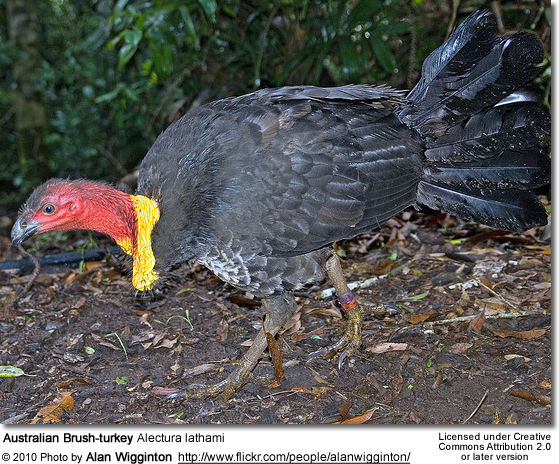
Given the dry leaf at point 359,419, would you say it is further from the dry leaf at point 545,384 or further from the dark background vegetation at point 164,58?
the dark background vegetation at point 164,58

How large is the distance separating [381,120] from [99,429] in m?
2.51

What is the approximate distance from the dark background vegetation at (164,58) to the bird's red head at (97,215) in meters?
2.27

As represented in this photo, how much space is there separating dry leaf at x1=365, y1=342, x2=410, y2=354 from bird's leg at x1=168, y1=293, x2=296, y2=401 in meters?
0.63

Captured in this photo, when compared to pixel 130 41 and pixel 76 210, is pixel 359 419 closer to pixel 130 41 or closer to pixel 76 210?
pixel 76 210

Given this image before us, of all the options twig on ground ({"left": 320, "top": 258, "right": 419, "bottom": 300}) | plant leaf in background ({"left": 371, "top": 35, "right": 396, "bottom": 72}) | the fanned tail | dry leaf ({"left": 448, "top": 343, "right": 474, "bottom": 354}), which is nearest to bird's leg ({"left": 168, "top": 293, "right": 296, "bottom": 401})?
twig on ground ({"left": 320, "top": 258, "right": 419, "bottom": 300})

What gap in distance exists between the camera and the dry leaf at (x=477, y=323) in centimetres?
419

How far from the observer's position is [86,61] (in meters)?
9.62

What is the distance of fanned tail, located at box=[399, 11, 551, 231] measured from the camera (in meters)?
3.74

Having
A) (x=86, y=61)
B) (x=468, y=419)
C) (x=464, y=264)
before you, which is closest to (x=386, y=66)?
(x=464, y=264)

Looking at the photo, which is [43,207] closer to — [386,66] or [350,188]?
[350,188]

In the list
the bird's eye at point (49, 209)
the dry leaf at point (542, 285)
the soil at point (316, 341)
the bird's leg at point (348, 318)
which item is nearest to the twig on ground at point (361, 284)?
the soil at point (316, 341)

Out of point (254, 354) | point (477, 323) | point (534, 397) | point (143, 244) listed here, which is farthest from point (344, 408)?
point (143, 244)

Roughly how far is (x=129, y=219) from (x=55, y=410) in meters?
1.23

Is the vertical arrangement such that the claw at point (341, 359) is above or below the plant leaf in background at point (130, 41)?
below
